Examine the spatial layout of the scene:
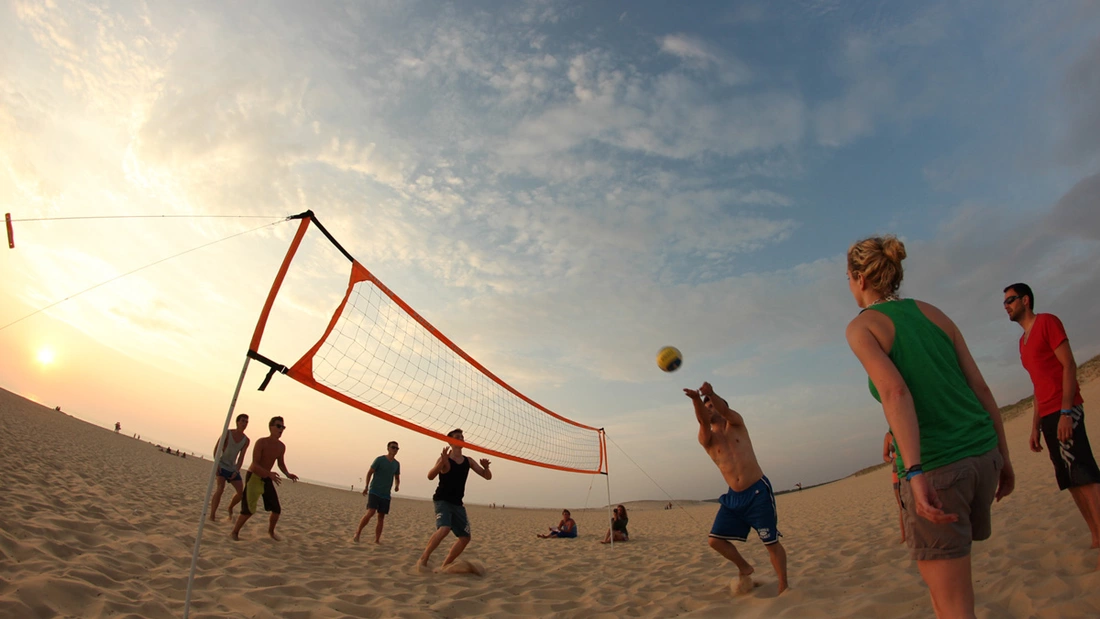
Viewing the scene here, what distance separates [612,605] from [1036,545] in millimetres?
2952

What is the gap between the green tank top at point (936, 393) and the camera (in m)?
1.40

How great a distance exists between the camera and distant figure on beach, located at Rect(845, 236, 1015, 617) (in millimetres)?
1318

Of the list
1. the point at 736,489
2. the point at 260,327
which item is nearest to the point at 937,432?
the point at 736,489

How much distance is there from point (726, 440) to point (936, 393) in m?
2.53

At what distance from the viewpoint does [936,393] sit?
1452 mm

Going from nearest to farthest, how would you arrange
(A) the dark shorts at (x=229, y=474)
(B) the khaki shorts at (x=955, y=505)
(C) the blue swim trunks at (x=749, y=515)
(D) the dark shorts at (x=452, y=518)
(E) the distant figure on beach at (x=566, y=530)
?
(B) the khaki shorts at (x=955, y=505) → (C) the blue swim trunks at (x=749, y=515) → (D) the dark shorts at (x=452, y=518) → (A) the dark shorts at (x=229, y=474) → (E) the distant figure on beach at (x=566, y=530)

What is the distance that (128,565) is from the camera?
3.55m

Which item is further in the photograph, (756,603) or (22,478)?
(22,478)

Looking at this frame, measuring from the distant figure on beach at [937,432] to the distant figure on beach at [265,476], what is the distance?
18.4 feet

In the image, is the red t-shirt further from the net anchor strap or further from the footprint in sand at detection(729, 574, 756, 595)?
the net anchor strap

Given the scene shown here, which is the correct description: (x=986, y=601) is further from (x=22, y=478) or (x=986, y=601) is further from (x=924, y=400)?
(x=22, y=478)

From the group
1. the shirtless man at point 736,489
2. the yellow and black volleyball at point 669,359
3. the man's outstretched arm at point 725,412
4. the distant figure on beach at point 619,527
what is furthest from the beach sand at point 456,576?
the yellow and black volleyball at point 669,359

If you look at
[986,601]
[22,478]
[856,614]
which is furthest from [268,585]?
[22,478]

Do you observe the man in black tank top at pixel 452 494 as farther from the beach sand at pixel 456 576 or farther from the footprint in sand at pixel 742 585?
the footprint in sand at pixel 742 585
